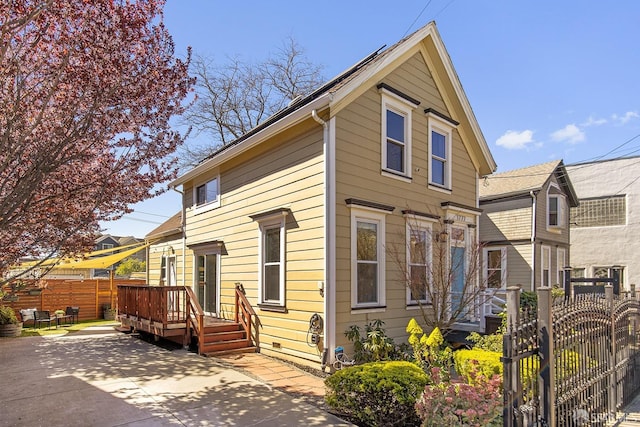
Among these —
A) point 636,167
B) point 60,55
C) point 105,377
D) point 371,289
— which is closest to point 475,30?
point 371,289

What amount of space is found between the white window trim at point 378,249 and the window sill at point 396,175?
89cm

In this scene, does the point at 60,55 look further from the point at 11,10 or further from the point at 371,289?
the point at 371,289

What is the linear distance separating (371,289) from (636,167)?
68.4 ft

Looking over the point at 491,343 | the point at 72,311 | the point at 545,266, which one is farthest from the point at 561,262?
the point at 72,311

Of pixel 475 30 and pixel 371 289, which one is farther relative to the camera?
pixel 475 30

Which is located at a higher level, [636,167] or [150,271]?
[636,167]

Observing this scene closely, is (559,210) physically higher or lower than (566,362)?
higher

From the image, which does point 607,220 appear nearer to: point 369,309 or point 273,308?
point 369,309

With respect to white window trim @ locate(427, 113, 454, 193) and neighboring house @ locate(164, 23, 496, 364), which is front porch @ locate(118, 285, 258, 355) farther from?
white window trim @ locate(427, 113, 454, 193)

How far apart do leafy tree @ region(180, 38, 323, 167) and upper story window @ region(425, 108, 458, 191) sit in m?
14.0

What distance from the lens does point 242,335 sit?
31.1ft

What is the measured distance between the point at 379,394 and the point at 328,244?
308 centimetres

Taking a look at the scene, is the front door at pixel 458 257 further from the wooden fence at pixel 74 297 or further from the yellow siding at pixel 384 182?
the wooden fence at pixel 74 297

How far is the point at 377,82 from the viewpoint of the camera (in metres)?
8.70
